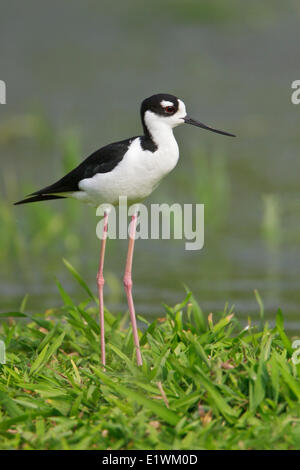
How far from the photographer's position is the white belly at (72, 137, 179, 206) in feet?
17.7

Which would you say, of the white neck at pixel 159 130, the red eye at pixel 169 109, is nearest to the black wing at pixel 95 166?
the white neck at pixel 159 130

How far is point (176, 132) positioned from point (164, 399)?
30.9ft

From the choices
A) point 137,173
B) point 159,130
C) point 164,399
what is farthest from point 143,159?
point 164,399

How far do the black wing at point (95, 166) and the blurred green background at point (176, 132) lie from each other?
195 centimetres

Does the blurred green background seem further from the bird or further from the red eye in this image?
the red eye

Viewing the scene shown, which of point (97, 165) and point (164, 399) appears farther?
point (97, 165)

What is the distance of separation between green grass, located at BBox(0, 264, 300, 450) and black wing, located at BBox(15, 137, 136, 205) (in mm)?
1000

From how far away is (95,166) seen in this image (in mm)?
5664

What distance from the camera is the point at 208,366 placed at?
4.80m

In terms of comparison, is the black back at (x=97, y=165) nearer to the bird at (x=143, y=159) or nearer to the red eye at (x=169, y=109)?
the bird at (x=143, y=159)

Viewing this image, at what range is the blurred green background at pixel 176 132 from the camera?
8859 mm

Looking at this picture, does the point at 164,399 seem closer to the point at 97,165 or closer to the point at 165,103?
the point at 97,165
